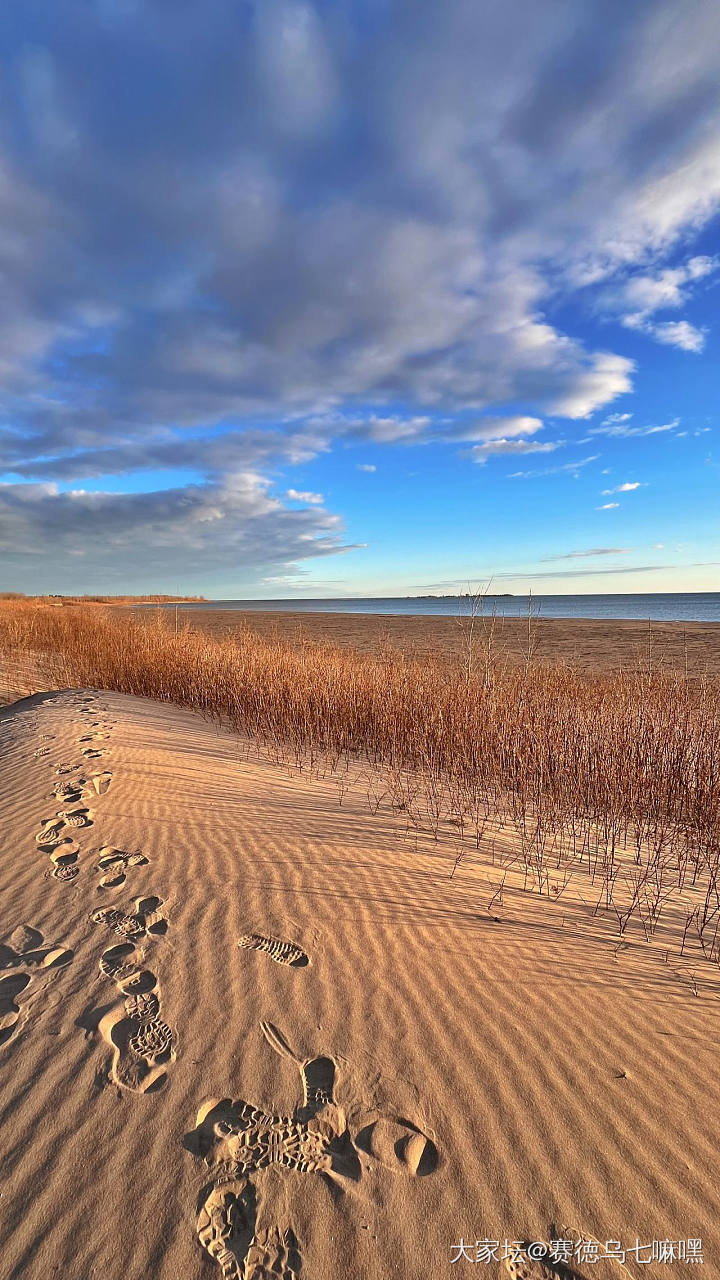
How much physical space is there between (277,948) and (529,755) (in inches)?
160

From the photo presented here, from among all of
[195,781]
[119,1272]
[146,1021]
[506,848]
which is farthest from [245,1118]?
[195,781]

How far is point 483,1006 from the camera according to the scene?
6.79ft

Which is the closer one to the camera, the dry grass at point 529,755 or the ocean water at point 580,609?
the dry grass at point 529,755

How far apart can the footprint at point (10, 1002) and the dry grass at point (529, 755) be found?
2.55 m

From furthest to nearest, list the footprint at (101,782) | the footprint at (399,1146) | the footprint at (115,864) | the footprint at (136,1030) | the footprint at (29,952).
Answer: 1. the footprint at (101,782)
2. the footprint at (115,864)
3. the footprint at (29,952)
4. the footprint at (136,1030)
5. the footprint at (399,1146)

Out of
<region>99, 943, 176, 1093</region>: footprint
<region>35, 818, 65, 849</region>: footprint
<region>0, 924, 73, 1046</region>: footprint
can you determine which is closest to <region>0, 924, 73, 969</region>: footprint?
<region>0, 924, 73, 1046</region>: footprint

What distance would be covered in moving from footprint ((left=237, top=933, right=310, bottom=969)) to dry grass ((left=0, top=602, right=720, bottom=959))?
5.19 feet

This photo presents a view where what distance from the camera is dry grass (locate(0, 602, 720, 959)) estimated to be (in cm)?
383

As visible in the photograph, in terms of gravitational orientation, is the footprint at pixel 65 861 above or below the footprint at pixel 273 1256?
above

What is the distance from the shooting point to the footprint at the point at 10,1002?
71.4 inches

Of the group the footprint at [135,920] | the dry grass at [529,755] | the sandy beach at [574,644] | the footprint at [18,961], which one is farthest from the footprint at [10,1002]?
the sandy beach at [574,644]

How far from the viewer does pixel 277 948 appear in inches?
91.0

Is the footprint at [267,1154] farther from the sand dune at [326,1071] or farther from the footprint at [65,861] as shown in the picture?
the footprint at [65,861]

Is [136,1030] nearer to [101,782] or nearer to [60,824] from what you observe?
[60,824]
